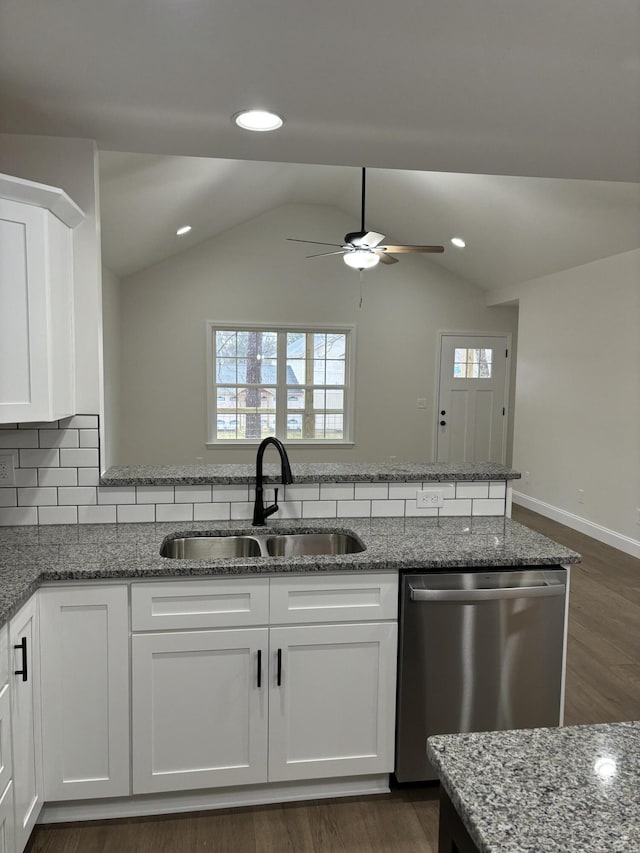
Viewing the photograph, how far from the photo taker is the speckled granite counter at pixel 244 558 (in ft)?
6.19

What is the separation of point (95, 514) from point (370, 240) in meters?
3.03

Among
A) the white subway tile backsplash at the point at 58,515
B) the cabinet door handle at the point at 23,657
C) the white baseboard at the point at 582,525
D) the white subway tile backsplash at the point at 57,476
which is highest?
A: the white subway tile backsplash at the point at 57,476

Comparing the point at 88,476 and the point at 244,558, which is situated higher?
the point at 88,476

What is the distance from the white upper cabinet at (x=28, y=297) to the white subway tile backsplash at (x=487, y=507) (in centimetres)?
175

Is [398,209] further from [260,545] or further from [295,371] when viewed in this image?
[260,545]

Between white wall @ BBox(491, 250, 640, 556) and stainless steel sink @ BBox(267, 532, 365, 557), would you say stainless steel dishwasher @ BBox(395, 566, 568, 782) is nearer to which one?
stainless steel sink @ BBox(267, 532, 365, 557)

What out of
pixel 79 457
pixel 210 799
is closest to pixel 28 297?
pixel 79 457

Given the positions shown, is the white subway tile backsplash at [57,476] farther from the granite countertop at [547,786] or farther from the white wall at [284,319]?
the white wall at [284,319]

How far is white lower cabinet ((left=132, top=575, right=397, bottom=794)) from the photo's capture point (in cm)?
195

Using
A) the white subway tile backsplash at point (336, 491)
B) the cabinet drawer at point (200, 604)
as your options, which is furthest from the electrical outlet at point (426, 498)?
the cabinet drawer at point (200, 604)

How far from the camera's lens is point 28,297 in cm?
194

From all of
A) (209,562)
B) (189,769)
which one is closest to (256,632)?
(209,562)

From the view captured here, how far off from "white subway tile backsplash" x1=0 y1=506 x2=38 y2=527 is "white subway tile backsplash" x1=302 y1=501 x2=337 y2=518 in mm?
1079

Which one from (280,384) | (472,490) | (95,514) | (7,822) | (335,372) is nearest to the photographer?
(7,822)
